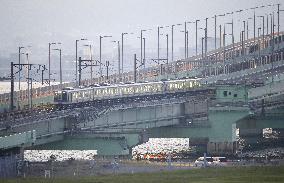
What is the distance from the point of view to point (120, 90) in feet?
256

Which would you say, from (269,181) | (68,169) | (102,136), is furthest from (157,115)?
(269,181)

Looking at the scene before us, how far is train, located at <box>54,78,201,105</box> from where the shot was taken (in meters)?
69.2

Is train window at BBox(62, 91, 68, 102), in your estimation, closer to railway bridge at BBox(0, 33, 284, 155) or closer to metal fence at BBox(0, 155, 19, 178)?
railway bridge at BBox(0, 33, 284, 155)

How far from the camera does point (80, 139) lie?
193 ft

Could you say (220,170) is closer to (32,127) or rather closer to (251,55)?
(32,127)

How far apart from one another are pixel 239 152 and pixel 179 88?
11203 mm

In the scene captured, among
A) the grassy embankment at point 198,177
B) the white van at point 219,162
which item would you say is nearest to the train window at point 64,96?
the white van at point 219,162

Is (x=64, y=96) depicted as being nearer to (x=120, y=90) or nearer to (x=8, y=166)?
(x=120, y=90)

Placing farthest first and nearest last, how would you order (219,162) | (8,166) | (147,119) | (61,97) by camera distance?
(147,119)
(61,97)
(219,162)
(8,166)

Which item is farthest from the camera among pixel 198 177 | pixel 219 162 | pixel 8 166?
pixel 219 162

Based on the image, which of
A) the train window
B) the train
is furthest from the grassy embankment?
the train

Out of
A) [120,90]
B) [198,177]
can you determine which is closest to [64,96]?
[120,90]

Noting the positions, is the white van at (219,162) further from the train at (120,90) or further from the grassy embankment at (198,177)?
the train at (120,90)

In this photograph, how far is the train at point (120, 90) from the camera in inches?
2724
